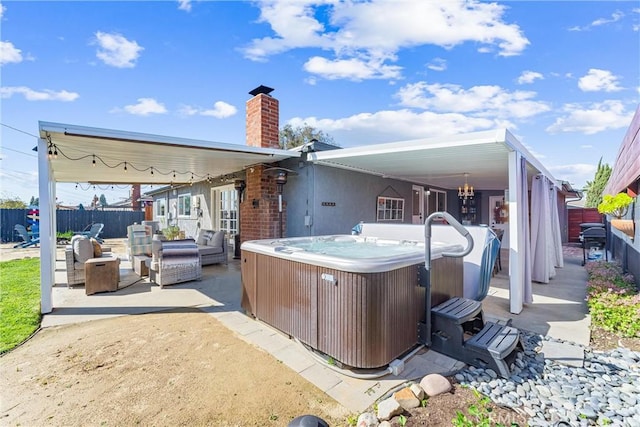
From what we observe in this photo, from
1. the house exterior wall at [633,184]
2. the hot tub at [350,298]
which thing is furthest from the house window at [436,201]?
the hot tub at [350,298]

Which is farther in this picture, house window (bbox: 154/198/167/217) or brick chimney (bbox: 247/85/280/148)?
house window (bbox: 154/198/167/217)

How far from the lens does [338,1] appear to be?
5844 mm

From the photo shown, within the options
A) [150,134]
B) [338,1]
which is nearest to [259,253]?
[150,134]

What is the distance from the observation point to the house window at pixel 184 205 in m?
12.9

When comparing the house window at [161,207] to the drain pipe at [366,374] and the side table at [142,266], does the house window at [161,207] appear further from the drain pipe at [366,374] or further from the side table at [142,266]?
the drain pipe at [366,374]

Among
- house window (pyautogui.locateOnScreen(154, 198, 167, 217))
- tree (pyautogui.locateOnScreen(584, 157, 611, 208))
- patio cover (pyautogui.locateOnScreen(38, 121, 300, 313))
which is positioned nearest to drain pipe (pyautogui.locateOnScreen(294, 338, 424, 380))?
patio cover (pyautogui.locateOnScreen(38, 121, 300, 313))

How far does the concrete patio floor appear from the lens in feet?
8.96

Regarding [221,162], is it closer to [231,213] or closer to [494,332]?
[231,213]

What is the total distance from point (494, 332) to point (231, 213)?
8480 millimetres

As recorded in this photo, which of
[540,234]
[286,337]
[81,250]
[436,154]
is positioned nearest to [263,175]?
[436,154]

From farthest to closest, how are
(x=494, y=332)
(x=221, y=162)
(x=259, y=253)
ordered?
(x=221, y=162)
(x=259, y=253)
(x=494, y=332)

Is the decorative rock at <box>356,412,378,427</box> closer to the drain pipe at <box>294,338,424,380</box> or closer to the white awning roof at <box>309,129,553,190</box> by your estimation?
the drain pipe at <box>294,338,424,380</box>

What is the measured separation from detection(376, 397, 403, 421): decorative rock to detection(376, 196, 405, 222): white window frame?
6.80m

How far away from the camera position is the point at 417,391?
2.43 metres
